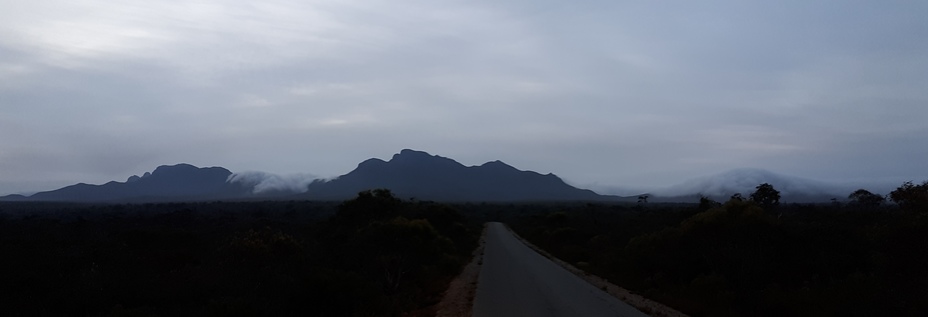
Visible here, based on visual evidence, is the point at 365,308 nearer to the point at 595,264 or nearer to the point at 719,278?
the point at 719,278

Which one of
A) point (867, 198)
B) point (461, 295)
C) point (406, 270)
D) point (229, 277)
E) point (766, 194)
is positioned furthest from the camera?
point (867, 198)

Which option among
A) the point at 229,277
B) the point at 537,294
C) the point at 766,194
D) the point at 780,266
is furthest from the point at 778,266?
the point at 766,194

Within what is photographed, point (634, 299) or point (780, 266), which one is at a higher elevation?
point (780, 266)

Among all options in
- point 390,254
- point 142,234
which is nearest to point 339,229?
point 142,234

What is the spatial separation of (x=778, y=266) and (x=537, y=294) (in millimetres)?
7588

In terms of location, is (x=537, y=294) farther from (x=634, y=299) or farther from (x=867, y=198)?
(x=867, y=198)

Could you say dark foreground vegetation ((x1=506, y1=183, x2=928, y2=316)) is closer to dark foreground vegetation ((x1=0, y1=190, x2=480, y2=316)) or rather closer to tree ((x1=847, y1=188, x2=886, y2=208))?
dark foreground vegetation ((x1=0, y1=190, x2=480, y2=316))

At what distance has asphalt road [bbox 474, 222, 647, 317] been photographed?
14.7 meters

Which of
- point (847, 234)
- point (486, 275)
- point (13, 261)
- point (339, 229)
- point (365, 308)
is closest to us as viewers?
point (13, 261)

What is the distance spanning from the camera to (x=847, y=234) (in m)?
19.5

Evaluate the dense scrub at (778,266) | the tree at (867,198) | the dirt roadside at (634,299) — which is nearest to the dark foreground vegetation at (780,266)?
the dense scrub at (778,266)

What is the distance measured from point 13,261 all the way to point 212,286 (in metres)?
4.15

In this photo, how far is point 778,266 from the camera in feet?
59.9

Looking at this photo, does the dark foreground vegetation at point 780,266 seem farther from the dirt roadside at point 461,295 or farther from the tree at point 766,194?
the tree at point 766,194
